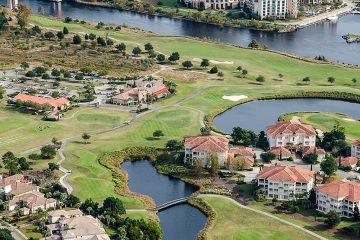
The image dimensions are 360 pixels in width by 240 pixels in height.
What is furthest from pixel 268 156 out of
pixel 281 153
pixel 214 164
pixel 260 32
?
pixel 260 32

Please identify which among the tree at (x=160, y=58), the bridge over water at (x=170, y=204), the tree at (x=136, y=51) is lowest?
the bridge over water at (x=170, y=204)

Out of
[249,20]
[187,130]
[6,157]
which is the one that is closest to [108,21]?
[249,20]

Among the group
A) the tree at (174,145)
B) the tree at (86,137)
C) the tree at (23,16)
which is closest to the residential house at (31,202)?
the tree at (86,137)

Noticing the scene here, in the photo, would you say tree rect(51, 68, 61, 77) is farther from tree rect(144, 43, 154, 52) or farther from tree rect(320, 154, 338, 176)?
tree rect(320, 154, 338, 176)

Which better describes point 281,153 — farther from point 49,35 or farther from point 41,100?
point 49,35

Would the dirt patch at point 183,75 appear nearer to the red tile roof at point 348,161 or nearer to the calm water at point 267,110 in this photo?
the calm water at point 267,110

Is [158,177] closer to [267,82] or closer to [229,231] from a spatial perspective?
[229,231]
